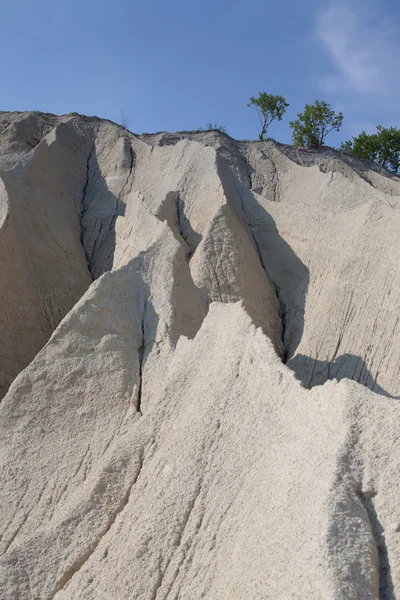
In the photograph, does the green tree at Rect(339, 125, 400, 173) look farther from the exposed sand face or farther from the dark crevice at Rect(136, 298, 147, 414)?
the dark crevice at Rect(136, 298, 147, 414)

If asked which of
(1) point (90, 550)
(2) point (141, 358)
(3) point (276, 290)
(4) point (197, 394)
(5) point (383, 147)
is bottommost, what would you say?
(1) point (90, 550)

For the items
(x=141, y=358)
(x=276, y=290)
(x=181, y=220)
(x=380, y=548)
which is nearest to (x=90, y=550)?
(x=380, y=548)

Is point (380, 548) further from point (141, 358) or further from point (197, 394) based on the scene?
point (141, 358)

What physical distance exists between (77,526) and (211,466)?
141 centimetres

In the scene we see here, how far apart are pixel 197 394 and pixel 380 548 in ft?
9.28

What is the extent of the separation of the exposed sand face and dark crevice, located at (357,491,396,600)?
13 mm

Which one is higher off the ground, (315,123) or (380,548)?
(315,123)

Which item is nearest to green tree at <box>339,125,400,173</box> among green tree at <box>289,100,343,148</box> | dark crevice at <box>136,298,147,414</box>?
green tree at <box>289,100,343,148</box>

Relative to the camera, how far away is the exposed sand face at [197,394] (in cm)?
493

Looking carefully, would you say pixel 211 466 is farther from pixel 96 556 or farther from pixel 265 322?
pixel 265 322

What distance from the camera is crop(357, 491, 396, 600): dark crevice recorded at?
14.3ft

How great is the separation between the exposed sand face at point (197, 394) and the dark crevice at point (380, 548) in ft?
0.04

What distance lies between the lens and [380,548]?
4551mm

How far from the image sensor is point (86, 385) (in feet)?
27.3
